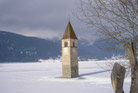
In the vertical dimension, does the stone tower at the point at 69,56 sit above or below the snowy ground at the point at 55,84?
above

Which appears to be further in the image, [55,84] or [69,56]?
[69,56]

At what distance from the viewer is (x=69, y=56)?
30.6 meters

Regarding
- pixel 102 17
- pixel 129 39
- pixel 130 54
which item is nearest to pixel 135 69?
pixel 130 54

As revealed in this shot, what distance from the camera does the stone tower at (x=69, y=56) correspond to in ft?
97.3

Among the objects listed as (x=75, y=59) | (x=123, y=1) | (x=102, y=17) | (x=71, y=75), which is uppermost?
(x=123, y=1)

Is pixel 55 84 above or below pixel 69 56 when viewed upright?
below

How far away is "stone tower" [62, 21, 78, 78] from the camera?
2967 cm

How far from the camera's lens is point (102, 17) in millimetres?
4199

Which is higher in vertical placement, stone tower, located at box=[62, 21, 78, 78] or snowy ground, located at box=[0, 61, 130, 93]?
stone tower, located at box=[62, 21, 78, 78]

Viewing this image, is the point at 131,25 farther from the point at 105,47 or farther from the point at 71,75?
the point at 71,75

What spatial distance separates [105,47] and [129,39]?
845mm

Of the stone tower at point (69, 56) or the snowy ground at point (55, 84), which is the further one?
the stone tower at point (69, 56)

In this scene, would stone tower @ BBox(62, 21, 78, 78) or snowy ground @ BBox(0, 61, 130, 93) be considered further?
stone tower @ BBox(62, 21, 78, 78)

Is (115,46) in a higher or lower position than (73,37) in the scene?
lower
